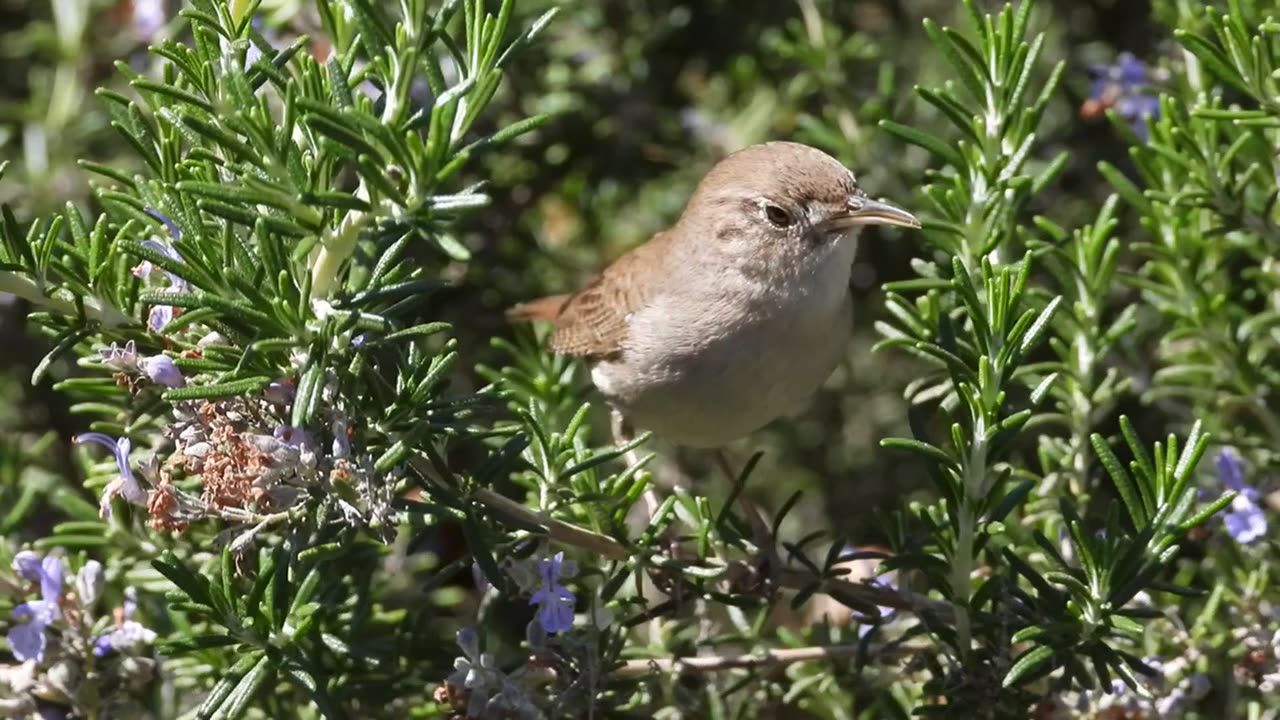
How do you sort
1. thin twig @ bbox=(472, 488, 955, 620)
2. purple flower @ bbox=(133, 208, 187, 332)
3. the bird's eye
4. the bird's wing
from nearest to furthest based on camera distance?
purple flower @ bbox=(133, 208, 187, 332)
thin twig @ bbox=(472, 488, 955, 620)
the bird's eye
the bird's wing

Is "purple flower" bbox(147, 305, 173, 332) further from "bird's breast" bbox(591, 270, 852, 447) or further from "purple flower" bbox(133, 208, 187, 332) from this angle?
"bird's breast" bbox(591, 270, 852, 447)

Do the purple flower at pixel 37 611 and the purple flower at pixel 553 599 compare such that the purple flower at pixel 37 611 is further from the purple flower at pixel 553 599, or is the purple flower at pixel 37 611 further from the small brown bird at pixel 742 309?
Result: the small brown bird at pixel 742 309

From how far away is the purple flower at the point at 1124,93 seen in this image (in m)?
4.29

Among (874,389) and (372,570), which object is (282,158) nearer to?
(372,570)

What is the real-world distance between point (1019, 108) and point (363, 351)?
1.77 metres

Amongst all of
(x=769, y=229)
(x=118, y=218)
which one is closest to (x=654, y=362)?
(x=769, y=229)

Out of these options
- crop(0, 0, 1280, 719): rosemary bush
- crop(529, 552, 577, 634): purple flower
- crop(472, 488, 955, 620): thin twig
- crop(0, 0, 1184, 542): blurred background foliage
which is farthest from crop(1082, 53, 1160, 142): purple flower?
crop(529, 552, 577, 634): purple flower

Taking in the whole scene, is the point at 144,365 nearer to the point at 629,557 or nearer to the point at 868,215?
the point at 629,557

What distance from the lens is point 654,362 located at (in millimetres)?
4371

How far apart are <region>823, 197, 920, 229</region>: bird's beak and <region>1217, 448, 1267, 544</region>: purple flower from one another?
102 cm

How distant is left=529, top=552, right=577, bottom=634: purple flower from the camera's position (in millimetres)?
2998

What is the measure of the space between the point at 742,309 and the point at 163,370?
2.11 metres

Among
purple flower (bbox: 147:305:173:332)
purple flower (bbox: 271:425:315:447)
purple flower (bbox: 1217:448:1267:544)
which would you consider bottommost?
purple flower (bbox: 1217:448:1267:544)

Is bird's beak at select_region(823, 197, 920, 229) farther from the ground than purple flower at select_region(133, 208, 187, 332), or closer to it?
closer to it
